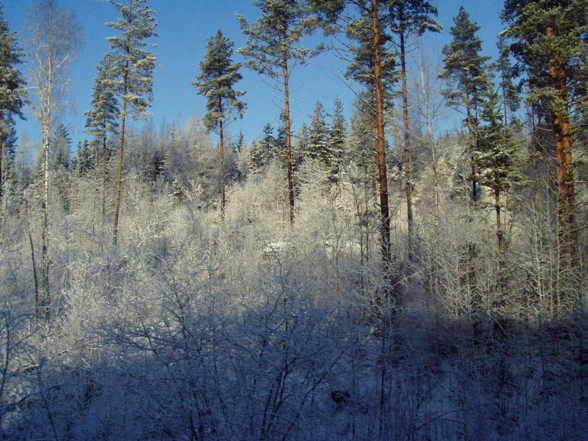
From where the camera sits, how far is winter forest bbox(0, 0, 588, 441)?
13.7ft

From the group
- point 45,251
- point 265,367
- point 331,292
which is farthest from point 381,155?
point 45,251

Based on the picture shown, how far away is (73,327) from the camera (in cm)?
721

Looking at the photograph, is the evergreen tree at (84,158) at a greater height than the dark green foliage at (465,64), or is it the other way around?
the evergreen tree at (84,158)

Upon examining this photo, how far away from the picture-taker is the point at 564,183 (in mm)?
10188

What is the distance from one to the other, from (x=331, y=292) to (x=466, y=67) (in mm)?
14839

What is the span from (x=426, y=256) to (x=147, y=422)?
10230 millimetres

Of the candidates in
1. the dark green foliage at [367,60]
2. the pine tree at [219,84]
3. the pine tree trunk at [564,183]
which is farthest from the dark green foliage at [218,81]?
the pine tree trunk at [564,183]

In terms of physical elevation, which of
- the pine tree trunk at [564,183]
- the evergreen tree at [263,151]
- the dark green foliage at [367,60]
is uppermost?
the evergreen tree at [263,151]

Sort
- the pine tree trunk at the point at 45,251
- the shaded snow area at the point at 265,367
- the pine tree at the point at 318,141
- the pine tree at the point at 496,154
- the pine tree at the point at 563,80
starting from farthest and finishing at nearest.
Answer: the pine tree at the point at 318,141
the pine tree at the point at 496,154
the pine tree at the point at 563,80
the pine tree trunk at the point at 45,251
the shaded snow area at the point at 265,367

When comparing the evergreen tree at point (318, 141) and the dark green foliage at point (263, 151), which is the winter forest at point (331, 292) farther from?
the dark green foliage at point (263, 151)

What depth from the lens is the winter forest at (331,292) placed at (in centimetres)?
417

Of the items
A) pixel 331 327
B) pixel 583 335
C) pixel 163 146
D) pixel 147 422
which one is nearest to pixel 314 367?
pixel 331 327

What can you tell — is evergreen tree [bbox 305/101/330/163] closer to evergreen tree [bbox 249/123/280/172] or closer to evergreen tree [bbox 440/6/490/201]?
evergreen tree [bbox 249/123/280/172]

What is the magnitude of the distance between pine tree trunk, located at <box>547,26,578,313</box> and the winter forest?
0.23 feet
